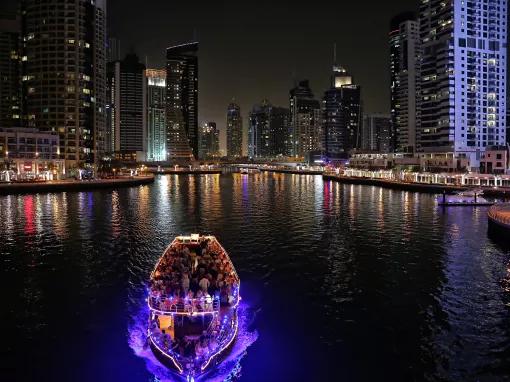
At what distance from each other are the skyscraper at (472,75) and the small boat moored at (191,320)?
14136 cm

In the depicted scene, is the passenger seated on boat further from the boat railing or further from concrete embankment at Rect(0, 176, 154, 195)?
concrete embankment at Rect(0, 176, 154, 195)

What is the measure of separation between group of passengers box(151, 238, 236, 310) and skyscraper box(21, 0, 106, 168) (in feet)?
478

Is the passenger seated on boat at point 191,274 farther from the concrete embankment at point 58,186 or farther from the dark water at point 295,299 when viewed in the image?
the concrete embankment at point 58,186

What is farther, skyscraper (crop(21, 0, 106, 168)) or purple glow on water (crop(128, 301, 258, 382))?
skyscraper (crop(21, 0, 106, 168))

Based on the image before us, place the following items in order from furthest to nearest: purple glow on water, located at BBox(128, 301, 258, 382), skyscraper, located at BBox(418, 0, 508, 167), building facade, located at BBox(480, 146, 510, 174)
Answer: skyscraper, located at BBox(418, 0, 508, 167) < building facade, located at BBox(480, 146, 510, 174) < purple glow on water, located at BBox(128, 301, 258, 382)

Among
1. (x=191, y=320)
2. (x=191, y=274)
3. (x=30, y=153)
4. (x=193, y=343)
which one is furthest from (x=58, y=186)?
(x=193, y=343)

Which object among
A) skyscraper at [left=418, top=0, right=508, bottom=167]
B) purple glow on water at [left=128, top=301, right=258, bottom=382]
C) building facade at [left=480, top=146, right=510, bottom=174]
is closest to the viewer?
purple glow on water at [left=128, top=301, right=258, bottom=382]

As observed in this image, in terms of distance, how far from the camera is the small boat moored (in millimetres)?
20656

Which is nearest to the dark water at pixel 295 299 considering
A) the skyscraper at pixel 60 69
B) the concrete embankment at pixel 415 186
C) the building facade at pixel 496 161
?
the concrete embankment at pixel 415 186

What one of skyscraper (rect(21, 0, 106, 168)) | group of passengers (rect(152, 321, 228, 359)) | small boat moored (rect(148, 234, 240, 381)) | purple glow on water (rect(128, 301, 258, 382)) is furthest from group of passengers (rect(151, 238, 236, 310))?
skyscraper (rect(21, 0, 106, 168))

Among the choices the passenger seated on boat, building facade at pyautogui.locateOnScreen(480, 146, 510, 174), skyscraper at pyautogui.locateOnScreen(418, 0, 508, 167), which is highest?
skyscraper at pyautogui.locateOnScreen(418, 0, 508, 167)

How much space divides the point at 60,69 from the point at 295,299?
6100 inches

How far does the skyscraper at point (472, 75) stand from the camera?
505 feet

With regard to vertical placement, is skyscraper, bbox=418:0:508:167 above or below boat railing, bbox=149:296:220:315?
above
